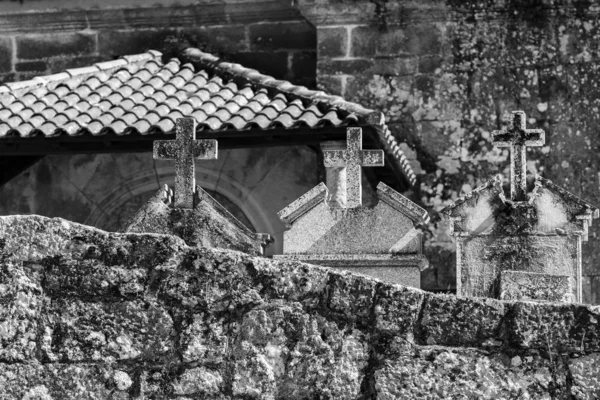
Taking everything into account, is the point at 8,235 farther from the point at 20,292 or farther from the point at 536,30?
the point at 536,30

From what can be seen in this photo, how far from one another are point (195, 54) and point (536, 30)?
2.85 m

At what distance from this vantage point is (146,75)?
11.6 m

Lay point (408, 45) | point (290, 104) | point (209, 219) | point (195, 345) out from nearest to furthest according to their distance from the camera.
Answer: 1. point (195, 345)
2. point (209, 219)
3. point (290, 104)
4. point (408, 45)

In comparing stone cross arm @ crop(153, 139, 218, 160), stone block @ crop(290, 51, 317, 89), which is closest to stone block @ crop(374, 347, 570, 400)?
stone cross arm @ crop(153, 139, 218, 160)

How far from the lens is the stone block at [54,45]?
40.8ft

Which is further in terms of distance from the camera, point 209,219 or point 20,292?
point 209,219

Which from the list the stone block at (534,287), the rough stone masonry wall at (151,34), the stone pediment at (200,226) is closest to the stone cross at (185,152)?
the stone pediment at (200,226)

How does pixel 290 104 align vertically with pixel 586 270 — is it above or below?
above

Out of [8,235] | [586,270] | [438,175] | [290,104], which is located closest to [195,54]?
[290,104]

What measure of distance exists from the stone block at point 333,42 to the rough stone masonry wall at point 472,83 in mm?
87

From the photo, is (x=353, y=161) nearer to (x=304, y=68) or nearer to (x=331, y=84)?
(x=331, y=84)

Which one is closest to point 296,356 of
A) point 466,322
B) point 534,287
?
point 466,322

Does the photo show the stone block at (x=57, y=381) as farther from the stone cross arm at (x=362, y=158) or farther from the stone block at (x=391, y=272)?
the stone cross arm at (x=362, y=158)

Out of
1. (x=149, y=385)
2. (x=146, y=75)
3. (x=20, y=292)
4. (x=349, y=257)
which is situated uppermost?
(x=146, y=75)
